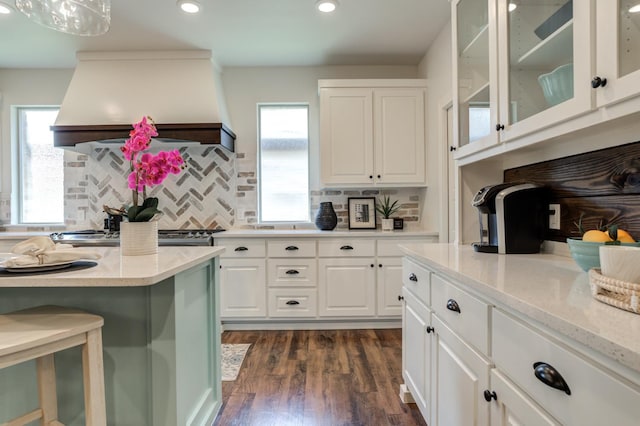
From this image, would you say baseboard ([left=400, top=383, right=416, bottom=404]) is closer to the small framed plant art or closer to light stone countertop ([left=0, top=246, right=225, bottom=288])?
light stone countertop ([left=0, top=246, right=225, bottom=288])

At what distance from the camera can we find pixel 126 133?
10.5 ft

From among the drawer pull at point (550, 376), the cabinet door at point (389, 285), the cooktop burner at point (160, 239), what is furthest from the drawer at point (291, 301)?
the drawer pull at point (550, 376)

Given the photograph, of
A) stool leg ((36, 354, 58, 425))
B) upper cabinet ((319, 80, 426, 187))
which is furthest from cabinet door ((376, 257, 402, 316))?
stool leg ((36, 354, 58, 425))

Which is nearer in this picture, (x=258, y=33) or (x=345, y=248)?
(x=258, y=33)

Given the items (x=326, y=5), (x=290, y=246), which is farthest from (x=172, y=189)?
(x=326, y=5)

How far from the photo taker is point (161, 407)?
133 cm

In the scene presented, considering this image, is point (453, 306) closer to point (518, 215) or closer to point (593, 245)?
point (593, 245)

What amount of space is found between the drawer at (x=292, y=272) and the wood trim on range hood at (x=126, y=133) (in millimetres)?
1266

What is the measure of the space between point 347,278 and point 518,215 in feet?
5.82

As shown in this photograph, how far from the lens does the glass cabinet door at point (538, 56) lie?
3.80ft

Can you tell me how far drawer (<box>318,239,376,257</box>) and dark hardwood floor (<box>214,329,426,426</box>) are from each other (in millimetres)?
722

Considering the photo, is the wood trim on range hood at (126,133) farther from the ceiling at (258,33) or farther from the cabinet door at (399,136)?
the cabinet door at (399,136)

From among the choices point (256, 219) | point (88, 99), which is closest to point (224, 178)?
point (256, 219)

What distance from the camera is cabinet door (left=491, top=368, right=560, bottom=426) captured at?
78cm
